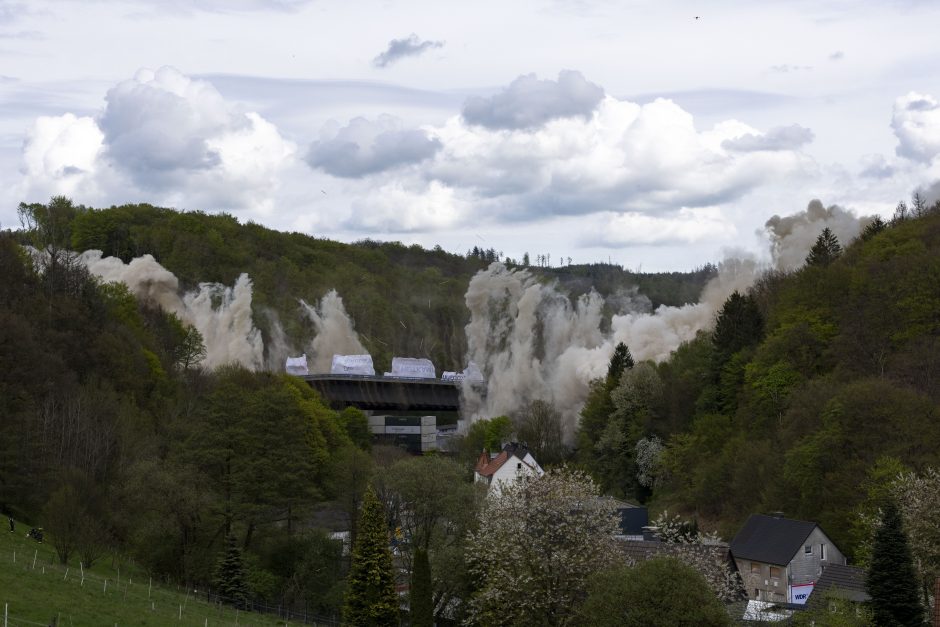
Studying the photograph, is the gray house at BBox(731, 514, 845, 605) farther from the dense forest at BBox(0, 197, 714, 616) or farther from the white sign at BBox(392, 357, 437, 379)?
the white sign at BBox(392, 357, 437, 379)

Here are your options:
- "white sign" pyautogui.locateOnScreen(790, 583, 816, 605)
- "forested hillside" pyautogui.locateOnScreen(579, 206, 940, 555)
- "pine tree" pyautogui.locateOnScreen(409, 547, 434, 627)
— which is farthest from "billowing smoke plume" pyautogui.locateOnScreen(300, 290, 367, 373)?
"pine tree" pyautogui.locateOnScreen(409, 547, 434, 627)

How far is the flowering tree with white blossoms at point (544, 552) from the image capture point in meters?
42.3

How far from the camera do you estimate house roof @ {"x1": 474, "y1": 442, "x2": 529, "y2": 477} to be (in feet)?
282

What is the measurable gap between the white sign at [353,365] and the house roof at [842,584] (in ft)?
274

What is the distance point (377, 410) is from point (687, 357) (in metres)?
42.7

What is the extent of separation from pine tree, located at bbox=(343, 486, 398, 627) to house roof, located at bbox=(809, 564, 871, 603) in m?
15.9

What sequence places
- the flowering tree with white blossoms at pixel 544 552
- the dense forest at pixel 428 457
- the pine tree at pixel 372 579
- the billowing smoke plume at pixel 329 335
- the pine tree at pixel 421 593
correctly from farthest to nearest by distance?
the billowing smoke plume at pixel 329 335
the dense forest at pixel 428 457
the pine tree at pixel 372 579
the pine tree at pixel 421 593
the flowering tree with white blossoms at pixel 544 552

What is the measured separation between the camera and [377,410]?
12594 centimetres

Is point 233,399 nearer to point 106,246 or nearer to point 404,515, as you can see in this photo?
point 404,515

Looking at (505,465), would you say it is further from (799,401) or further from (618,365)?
(799,401)

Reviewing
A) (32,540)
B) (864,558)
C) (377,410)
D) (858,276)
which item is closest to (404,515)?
(32,540)

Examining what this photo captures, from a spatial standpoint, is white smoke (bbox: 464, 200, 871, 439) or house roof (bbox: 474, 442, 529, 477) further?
white smoke (bbox: 464, 200, 871, 439)

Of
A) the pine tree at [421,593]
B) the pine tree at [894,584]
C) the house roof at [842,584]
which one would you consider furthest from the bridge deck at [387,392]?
the pine tree at [894,584]

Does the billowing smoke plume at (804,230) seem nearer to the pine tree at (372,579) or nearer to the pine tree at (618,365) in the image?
the pine tree at (618,365)
